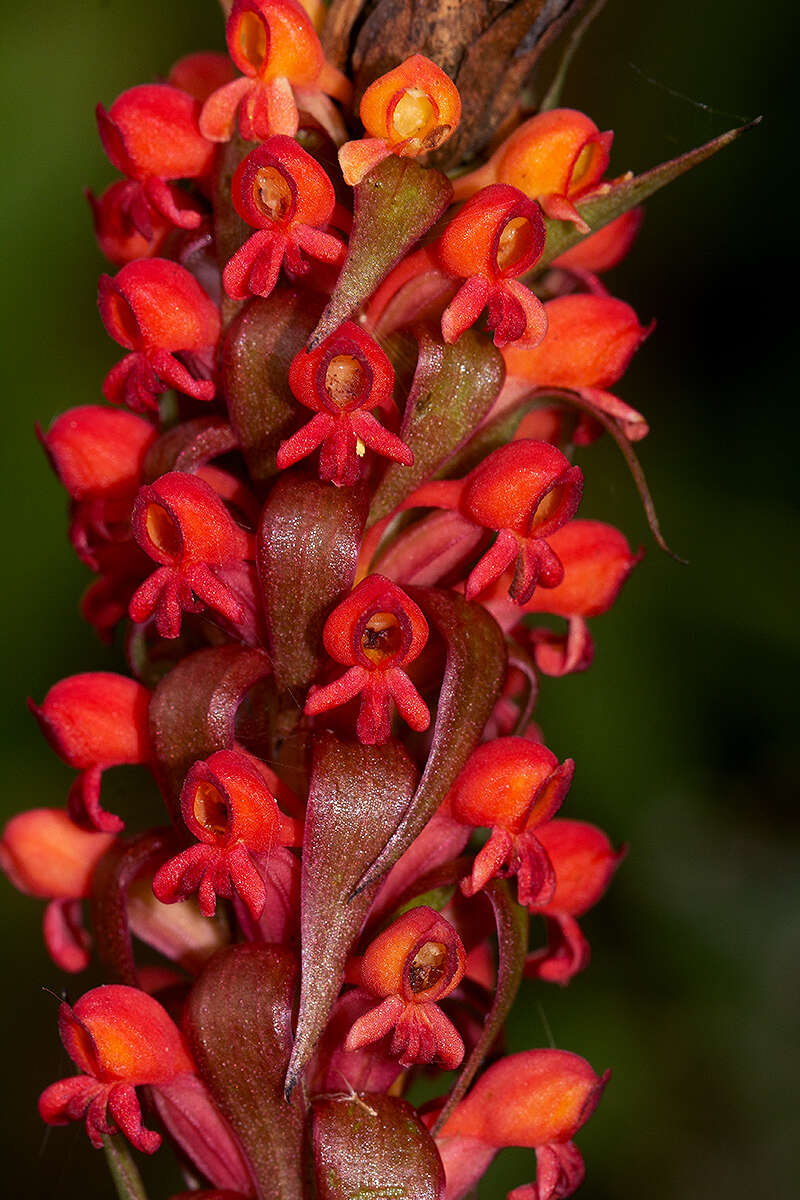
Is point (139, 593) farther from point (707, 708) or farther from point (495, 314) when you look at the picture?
point (707, 708)

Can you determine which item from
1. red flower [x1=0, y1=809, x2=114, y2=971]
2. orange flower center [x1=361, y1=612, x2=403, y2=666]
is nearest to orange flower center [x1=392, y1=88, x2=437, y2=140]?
orange flower center [x1=361, y1=612, x2=403, y2=666]

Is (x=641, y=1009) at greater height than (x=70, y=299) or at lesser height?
lesser

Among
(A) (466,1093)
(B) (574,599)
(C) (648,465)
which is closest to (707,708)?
(C) (648,465)

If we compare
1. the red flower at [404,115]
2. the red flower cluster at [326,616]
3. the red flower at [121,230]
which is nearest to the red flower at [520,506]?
the red flower cluster at [326,616]

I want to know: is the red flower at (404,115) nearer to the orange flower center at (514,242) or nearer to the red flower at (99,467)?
the orange flower center at (514,242)

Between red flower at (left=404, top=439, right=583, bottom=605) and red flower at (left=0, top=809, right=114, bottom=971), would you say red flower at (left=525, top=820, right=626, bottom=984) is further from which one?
red flower at (left=0, top=809, right=114, bottom=971)

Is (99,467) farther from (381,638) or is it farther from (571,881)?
(571,881)

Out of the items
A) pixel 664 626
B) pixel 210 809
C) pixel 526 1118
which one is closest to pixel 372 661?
pixel 210 809
